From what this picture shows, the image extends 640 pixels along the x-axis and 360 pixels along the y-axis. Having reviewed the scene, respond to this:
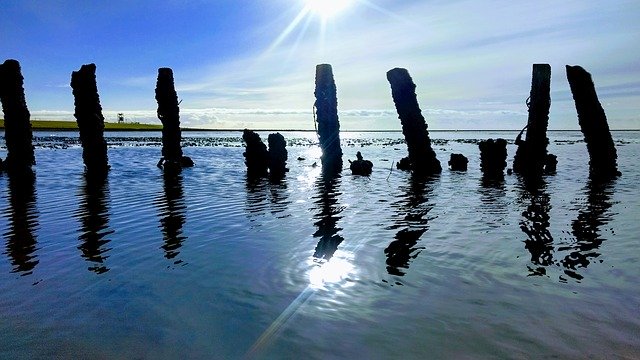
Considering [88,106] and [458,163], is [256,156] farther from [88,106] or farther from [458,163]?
[458,163]

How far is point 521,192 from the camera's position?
13656mm

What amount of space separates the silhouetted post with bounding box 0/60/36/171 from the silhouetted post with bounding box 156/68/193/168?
245 inches

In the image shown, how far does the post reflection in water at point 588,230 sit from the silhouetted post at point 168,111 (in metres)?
18.6

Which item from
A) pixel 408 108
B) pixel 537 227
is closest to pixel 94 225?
pixel 537 227

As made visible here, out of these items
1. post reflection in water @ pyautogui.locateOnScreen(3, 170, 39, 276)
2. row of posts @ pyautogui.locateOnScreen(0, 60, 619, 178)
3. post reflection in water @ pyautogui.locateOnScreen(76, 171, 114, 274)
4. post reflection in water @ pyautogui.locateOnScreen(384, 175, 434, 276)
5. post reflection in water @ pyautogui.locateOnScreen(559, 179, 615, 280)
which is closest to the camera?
post reflection in water @ pyautogui.locateOnScreen(559, 179, 615, 280)

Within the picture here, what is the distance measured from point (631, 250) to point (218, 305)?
6.17m

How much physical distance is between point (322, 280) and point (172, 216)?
5540 mm

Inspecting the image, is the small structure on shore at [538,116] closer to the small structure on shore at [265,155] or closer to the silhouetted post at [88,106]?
the small structure on shore at [265,155]

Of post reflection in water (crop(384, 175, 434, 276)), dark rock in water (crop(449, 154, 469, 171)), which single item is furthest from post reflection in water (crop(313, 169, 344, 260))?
dark rock in water (crop(449, 154, 469, 171))

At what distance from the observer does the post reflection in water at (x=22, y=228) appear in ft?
20.8

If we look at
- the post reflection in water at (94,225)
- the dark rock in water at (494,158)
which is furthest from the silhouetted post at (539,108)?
the post reflection in water at (94,225)

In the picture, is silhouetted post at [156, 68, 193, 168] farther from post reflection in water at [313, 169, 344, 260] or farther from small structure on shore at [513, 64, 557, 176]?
small structure on shore at [513, 64, 557, 176]

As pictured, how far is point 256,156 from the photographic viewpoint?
2048 cm

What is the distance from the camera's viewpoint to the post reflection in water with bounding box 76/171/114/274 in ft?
21.2
